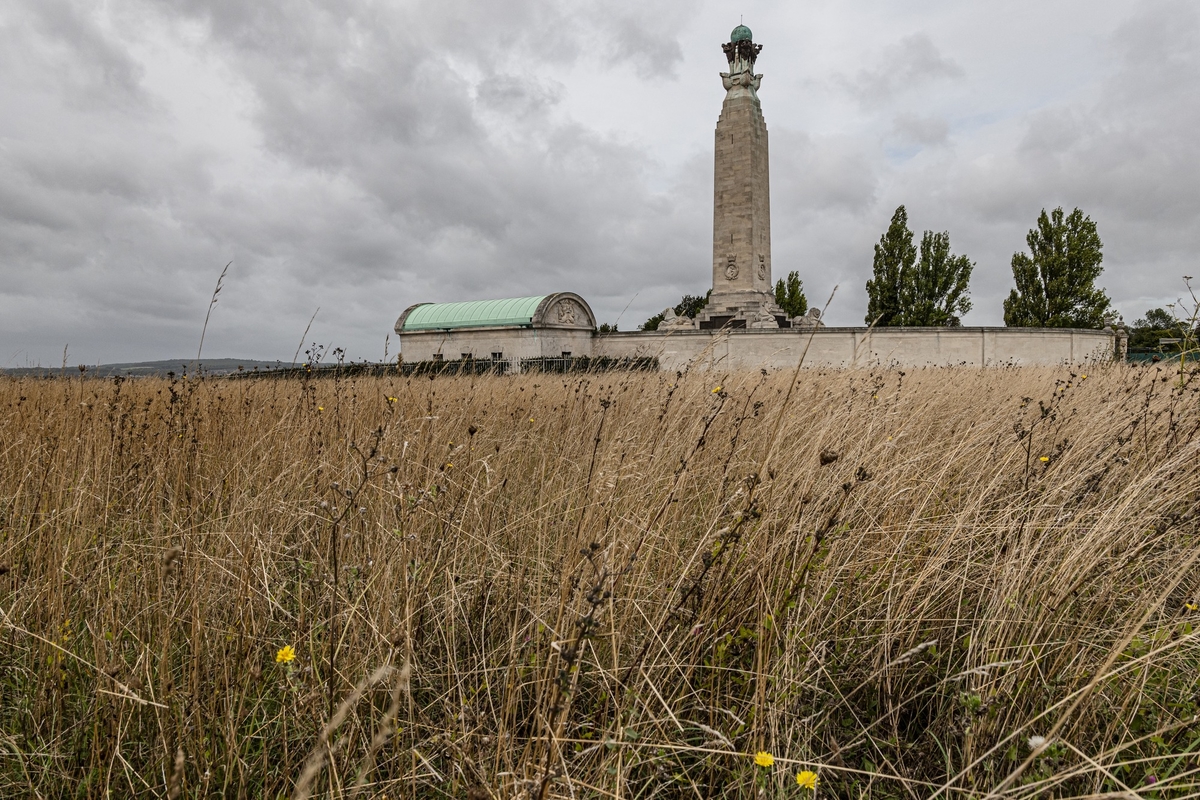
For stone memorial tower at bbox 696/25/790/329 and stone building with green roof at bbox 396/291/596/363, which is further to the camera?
stone memorial tower at bbox 696/25/790/329

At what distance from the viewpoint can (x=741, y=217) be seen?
84.4ft

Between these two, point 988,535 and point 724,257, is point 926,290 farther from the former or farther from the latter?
point 988,535

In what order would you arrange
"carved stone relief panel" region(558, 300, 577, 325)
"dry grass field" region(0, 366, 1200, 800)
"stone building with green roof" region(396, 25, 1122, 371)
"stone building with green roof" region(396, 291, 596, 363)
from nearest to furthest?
"dry grass field" region(0, 366, 1200, 800) < "stone building with green roof" region(396, 25, 1122, 371) < "stone building with green roof" region(396, 291, 596, 363) < "carved stone relief panel" region(558, 300, 577, 325)

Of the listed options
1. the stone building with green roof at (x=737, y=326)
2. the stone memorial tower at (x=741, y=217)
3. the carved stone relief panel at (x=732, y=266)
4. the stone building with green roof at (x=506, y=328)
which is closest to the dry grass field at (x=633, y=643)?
the stone building with green roof at (x=737, y=326)

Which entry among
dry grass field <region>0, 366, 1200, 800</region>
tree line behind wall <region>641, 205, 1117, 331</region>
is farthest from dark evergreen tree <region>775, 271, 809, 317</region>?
dry grass field <region>0, 366, 1200, 800</region>

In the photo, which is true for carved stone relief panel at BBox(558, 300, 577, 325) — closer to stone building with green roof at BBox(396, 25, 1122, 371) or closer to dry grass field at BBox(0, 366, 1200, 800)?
stone building with green roof at BBox(396, 25, 1122, 371)

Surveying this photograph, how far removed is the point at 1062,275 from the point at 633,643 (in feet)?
113

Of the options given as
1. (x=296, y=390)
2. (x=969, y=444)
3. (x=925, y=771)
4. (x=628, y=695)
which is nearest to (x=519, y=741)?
(x=628, y=695)

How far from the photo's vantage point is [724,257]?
26.2 meters

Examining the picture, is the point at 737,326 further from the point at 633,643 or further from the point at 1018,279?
the point at 633,643

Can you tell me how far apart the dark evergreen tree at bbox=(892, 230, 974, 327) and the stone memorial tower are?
365 inches

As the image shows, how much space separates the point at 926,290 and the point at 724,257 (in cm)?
1207

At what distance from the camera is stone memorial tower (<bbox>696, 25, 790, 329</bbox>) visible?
1006 inches

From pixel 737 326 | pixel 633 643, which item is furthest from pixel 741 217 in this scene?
pixel 633 643
